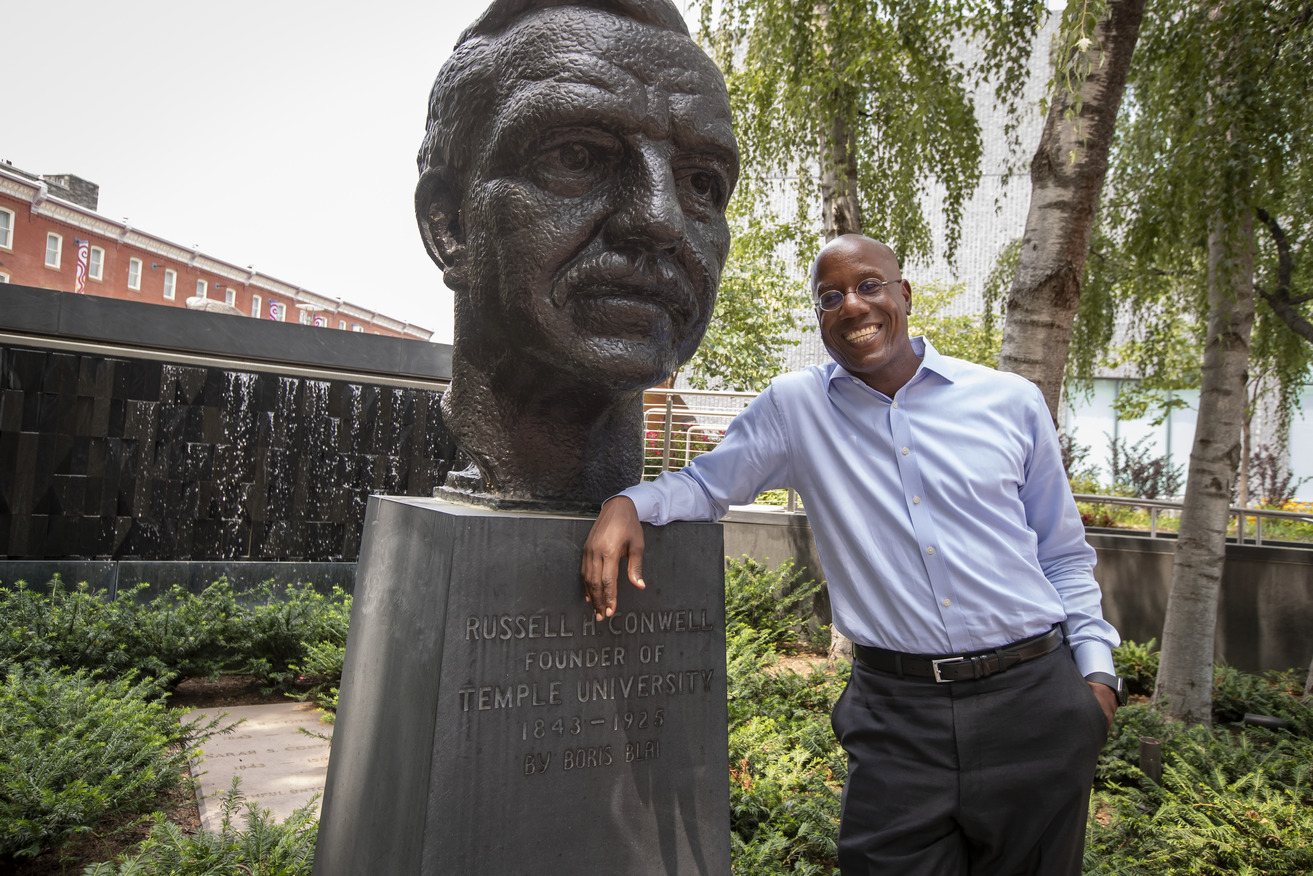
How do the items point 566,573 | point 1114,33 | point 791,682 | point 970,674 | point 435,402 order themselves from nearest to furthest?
point 970,674 → point 566,573 → point 1114,33 → point 791,682 → point 435,402

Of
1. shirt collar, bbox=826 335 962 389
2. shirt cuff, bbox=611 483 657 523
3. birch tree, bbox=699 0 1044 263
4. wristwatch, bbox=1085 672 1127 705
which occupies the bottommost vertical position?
wristwatch, bbox=1085 672 1127 705

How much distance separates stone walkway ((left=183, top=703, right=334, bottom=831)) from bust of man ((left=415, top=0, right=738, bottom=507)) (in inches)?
101

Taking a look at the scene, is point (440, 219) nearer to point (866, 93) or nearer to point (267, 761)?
point (267, 761)

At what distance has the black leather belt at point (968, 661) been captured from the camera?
1.97 m

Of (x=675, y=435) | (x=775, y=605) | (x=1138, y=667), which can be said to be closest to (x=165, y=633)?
(x=775, y=605)

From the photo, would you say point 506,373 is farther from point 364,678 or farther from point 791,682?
point 791,682

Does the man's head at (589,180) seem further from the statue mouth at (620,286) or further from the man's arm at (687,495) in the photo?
Result: the man's arm at (687,495)

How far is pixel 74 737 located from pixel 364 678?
8.49ft

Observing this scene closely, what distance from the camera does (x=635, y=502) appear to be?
2.06 meters

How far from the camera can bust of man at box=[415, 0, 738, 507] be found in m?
2.20

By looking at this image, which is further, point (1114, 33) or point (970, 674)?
point (1114, 33)

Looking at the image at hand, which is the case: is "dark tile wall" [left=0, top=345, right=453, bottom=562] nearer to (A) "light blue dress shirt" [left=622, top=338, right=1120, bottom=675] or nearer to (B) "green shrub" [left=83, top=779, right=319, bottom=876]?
(B) "green shrub" [left=83, top=779, right=319, bottom=876]

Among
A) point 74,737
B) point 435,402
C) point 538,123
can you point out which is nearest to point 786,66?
point 435,402

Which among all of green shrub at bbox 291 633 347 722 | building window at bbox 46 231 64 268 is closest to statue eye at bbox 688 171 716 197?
green shrub at bbox 291 633 347 722
